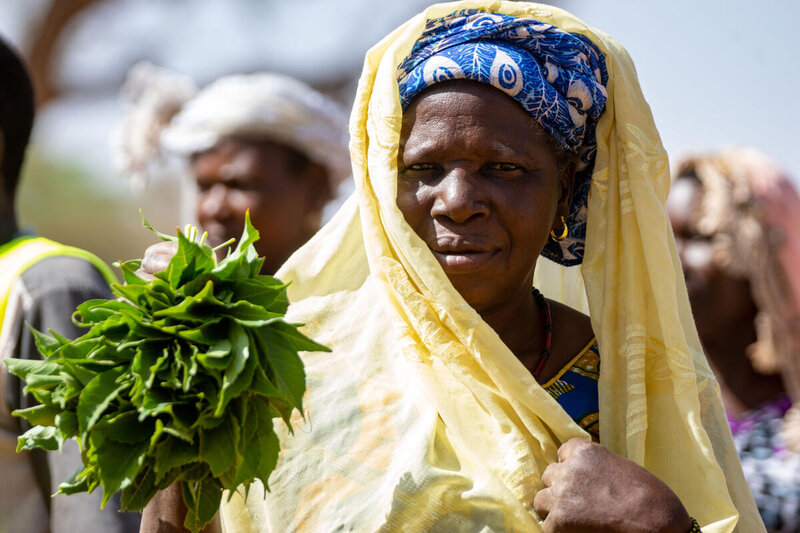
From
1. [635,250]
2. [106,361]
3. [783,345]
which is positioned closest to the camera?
[106,361]

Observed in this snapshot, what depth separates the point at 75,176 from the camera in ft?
52.0

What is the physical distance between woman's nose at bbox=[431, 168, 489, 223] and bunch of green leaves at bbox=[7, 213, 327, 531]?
632mm

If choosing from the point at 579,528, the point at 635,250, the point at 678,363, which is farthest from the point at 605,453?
the point at 635,250

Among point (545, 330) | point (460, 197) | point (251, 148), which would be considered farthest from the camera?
point (251, 148)

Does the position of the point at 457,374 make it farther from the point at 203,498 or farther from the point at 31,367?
the point at 31,367

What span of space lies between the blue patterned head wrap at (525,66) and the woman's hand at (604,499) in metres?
0.85

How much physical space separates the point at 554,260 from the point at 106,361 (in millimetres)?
1504

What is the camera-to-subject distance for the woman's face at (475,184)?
2.65 m

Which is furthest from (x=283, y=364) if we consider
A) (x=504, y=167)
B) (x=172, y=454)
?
(x=504, y=167)

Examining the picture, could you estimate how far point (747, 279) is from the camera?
5828 millimetres

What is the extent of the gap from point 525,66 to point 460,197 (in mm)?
403

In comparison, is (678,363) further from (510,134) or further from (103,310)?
(103,310)

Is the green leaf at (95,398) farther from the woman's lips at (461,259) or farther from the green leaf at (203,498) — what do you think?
the woman's lips at (461,259)

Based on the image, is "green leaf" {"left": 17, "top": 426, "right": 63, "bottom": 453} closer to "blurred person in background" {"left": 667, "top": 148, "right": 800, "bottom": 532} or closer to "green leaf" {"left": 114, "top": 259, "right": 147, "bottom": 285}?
"green leaf" {"left": 114, "top": 259, "right": 147, "bottom": 285}
